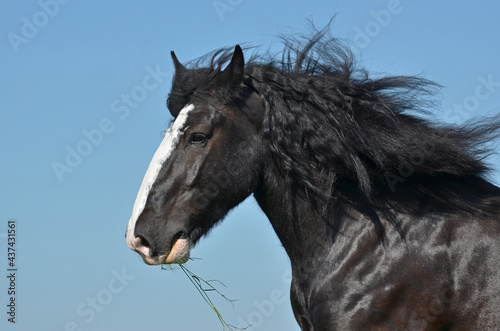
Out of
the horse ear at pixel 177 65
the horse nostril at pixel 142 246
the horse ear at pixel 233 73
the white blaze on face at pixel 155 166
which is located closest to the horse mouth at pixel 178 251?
the horse nostril at pixel 142 246

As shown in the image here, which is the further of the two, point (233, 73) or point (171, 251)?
point (233, 73)

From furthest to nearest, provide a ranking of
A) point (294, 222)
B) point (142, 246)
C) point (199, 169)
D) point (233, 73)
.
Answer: point (233, 73)
point (294, 222)
point (199, 169)
point (142, 246)

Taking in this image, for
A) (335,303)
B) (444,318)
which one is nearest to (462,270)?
(444,318)

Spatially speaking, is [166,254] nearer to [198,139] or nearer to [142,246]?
[142,246]

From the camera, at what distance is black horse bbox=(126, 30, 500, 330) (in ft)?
14.5

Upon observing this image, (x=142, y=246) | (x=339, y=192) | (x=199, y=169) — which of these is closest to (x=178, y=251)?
(x=142, y=246)

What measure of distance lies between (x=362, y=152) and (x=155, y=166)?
5.16ft

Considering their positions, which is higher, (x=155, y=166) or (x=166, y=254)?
(x=155, y=166)

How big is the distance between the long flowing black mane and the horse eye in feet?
1.26

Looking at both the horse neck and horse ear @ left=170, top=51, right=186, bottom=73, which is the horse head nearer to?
the horse neck

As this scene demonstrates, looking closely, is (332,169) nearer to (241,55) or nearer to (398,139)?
(398,139)

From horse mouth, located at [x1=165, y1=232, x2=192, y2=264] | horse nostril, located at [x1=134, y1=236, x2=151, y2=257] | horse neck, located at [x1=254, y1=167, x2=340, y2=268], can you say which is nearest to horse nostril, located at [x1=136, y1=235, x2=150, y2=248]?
horse nostril, located at [x1=134, y1=236, x2=151, y2=257]

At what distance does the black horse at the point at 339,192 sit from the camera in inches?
175

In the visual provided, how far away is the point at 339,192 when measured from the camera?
4961 mm
